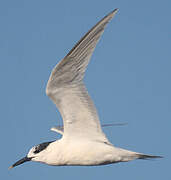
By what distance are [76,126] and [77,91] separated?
749 millimetres

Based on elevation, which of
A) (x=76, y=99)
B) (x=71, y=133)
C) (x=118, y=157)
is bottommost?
(x=118, y=157)

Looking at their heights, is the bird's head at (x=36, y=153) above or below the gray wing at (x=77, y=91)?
below

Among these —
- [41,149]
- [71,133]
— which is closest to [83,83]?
[71,133]

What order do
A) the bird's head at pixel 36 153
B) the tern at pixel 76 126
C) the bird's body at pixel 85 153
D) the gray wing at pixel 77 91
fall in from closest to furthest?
the gray wing at pixel 77 91 → the tern at pixel 76 126 → the bird's body at pixel 85 153 → the bird's head at pixel 36 153

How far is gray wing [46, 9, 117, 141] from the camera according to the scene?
7.07 m

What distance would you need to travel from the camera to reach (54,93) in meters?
7.79

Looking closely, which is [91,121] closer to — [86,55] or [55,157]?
[55,157]

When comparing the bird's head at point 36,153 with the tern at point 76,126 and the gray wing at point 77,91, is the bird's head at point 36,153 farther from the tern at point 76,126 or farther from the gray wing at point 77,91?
the gray wing at point 77,91

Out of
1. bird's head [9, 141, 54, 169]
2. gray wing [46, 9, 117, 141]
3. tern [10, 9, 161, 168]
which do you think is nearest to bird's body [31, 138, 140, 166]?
tern [10, 9, 161, 168]

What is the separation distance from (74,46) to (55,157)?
2.20 metres

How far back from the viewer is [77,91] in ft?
25.7

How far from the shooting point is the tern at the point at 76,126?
24.5ft

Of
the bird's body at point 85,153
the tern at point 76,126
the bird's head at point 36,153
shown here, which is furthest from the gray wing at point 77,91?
the bird's head at point 36,153

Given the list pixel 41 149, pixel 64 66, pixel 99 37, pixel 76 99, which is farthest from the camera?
pixel 41 149
